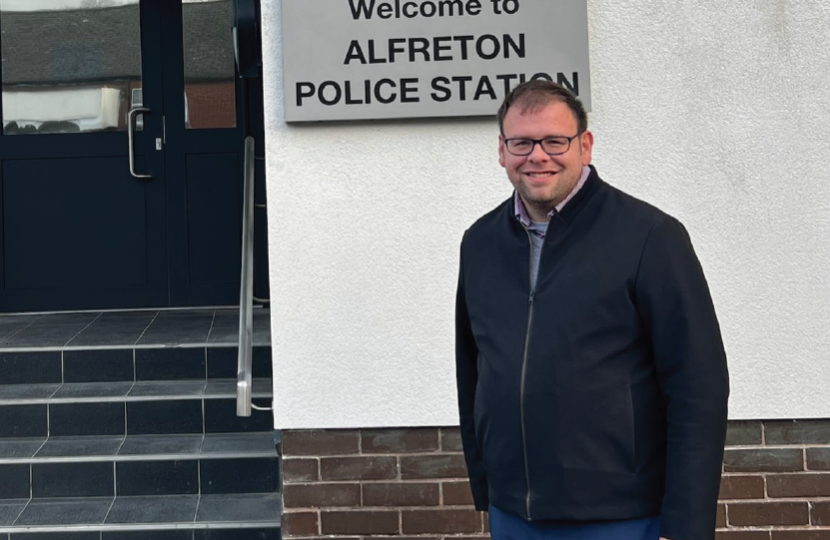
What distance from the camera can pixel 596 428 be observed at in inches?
84.2

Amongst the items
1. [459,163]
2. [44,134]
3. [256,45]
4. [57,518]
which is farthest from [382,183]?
[44,134]

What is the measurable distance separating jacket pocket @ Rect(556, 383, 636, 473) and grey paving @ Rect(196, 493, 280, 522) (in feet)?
8.30

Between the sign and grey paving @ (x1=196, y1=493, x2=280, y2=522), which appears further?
grey paving @ (x1=196, y1=493, x2=280, y2=522)

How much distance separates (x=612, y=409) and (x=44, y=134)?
5484 mm

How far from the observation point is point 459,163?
150 inches

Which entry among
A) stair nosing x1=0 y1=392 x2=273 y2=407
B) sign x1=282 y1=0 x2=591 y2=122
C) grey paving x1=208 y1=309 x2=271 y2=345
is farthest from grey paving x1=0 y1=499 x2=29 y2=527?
sign x1=282 y1=0 x2=591 y2=122

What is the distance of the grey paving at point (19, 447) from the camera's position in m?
4.77

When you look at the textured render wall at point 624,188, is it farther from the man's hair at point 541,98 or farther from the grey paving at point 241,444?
the man's hair at point 541,98

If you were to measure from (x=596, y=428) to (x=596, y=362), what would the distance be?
0.13m

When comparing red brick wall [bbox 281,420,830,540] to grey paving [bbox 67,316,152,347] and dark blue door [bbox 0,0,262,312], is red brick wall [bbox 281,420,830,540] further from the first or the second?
dark blue door [bbox 0,0,262,312]

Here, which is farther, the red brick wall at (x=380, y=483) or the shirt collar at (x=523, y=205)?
the red brick wall at (x=380, y=483)

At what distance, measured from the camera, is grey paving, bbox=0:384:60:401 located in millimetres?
5090

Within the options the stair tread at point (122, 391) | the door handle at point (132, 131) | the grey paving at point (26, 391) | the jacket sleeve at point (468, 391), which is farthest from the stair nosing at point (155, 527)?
the door handle at point (132, 131)

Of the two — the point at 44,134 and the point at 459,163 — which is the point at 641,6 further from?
the point at 44,134
